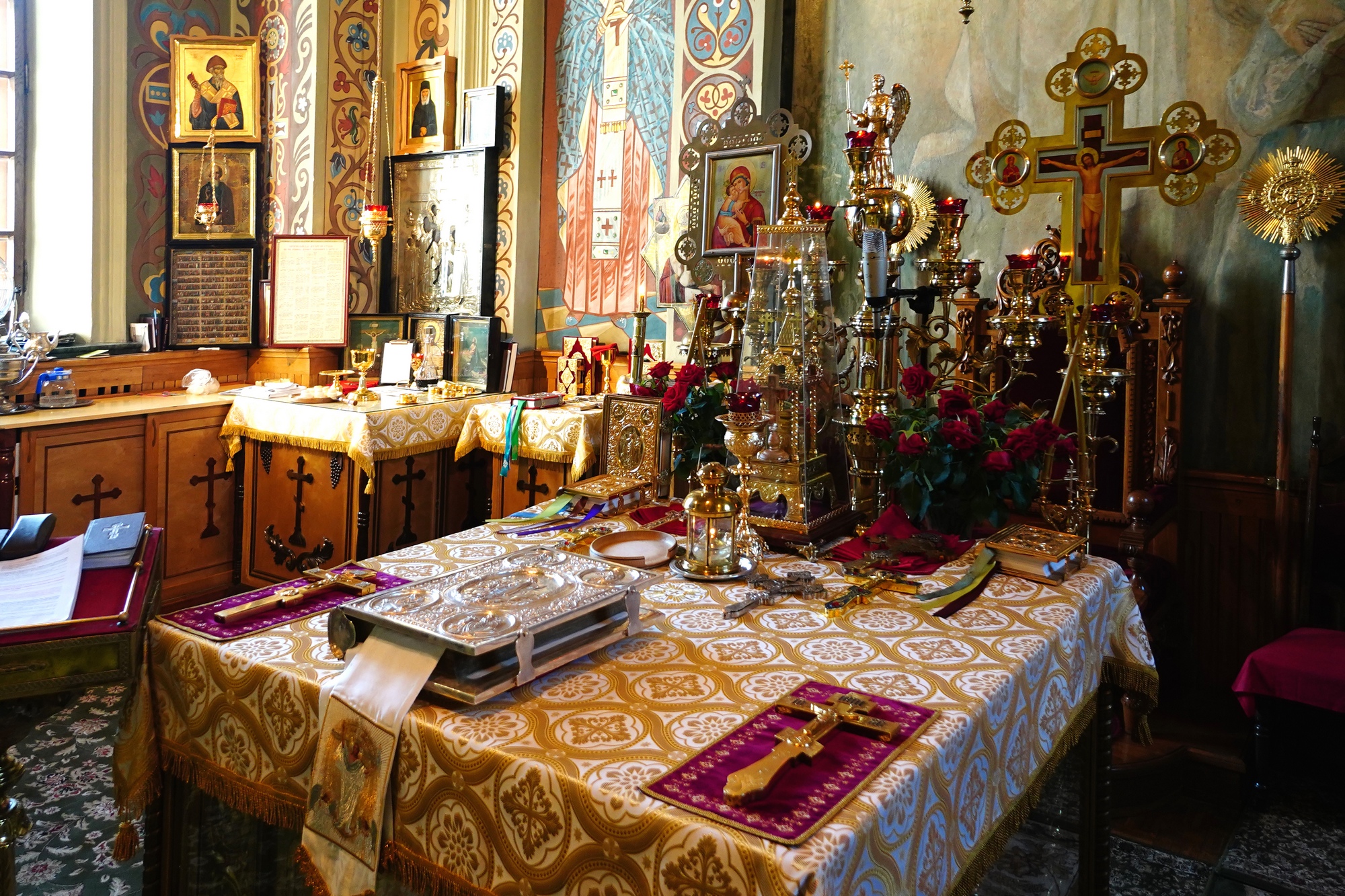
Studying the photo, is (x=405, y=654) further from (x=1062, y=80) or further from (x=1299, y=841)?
(x=1299, y=841)

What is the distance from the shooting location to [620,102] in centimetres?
608

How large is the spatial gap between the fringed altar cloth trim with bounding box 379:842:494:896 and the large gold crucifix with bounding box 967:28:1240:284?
8.90 feet

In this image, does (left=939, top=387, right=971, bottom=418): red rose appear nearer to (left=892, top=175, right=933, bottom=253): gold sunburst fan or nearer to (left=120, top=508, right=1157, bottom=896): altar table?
(left=120, top=508, right=1157, bottom=896): altar table

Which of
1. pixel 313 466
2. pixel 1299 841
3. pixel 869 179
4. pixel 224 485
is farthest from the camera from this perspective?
pixel 224 485

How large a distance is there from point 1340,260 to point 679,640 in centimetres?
374

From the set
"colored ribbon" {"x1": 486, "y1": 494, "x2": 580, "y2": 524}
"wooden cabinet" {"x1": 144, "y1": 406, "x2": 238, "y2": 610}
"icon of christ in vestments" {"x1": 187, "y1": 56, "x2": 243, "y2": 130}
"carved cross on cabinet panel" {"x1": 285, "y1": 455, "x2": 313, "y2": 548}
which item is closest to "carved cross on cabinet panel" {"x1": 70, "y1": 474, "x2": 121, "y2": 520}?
"wooden cabinet" {"x1": 144, "y1": 406, "x2": 238, "y2": 610}

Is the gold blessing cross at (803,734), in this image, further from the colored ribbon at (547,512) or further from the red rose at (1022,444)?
the colored ribbon at (547,512)

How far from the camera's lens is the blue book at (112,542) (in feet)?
6.84

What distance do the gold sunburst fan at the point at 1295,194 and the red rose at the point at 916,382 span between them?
2.32 metres

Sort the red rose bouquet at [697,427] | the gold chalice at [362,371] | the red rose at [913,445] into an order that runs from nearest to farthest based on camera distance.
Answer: the red rose at [913,445], the red rose bouquet at [697,427], the gold chalice at [362,371]

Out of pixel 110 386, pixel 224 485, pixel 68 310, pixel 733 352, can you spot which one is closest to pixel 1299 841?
pixel 733 352

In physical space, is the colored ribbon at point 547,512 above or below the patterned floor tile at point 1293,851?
above

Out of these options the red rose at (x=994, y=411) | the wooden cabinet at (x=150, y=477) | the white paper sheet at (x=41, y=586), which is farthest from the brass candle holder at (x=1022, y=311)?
the wooden cabinet at (x=150, y=477)

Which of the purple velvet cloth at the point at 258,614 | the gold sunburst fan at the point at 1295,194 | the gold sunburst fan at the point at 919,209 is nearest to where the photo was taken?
the purple velvet cloth at the point at 258,614
